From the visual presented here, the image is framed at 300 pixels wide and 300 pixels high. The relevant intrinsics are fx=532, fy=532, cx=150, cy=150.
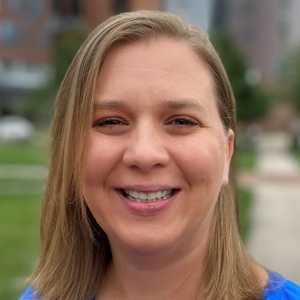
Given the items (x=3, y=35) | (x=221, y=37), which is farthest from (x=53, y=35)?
(x=221, y=37)

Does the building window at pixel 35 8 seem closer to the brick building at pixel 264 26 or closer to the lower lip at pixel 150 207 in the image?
the brick building at pixel 264 26

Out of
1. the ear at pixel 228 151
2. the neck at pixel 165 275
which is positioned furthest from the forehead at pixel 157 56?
the neck at pixel 165 275

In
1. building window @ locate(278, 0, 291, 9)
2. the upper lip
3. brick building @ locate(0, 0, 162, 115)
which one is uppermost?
building window @ locate(278, 0, 291, 9)

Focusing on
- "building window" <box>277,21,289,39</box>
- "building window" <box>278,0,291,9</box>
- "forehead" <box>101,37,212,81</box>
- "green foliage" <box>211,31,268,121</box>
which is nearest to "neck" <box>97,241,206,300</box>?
"forehead" <box>101,37,212,81</box>

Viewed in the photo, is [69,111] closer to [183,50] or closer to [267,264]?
[183,50]

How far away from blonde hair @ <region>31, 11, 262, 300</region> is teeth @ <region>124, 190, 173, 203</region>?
0.52ft

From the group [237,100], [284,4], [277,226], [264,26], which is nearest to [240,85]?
[237,100]

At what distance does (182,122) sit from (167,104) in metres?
0.06

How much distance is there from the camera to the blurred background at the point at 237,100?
673 centimetres

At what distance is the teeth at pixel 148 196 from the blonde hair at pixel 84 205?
6.2 inches

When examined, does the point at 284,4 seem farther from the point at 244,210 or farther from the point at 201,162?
the point at 201,162

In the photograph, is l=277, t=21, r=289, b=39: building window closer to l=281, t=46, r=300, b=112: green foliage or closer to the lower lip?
l=281, t=46, r=300, b=112: green foliage

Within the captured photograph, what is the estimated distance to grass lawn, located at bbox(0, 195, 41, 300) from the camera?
5508mm

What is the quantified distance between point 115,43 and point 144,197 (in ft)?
1.39
